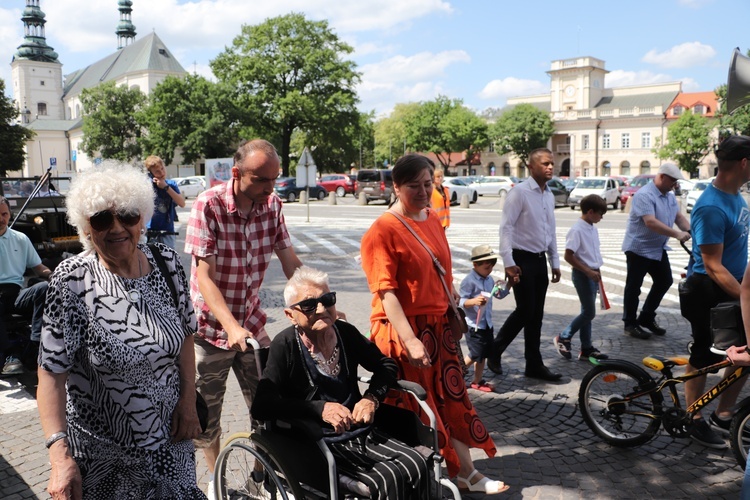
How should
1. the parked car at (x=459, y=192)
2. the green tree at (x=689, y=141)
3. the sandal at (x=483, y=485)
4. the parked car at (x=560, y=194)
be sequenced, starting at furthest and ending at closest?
1. the green tree at (x=689, y=141)
2. the parked car at (x=459, y=192)
3. the parked car at (x=560, y=194)
4. the sandal at (x=483, y=485)

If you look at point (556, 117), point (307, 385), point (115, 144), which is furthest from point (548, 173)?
point (556, 117)

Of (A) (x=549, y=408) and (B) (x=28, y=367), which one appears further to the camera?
(B) (x=28, y=367)

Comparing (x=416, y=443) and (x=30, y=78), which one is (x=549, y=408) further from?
(x=30, y=78)

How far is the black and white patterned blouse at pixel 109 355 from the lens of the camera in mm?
2145

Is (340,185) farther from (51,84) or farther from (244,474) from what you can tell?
(51,84)

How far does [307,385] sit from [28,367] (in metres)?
4.44

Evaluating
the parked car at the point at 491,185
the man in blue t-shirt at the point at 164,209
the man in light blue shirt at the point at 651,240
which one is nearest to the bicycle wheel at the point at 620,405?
the man in light blue shirt at the point at 651,240

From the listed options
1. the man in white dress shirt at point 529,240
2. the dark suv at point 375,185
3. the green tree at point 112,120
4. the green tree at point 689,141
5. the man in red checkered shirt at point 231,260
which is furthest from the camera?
the green tree at point 112,120

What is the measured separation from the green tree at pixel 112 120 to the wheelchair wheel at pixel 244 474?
7449cm

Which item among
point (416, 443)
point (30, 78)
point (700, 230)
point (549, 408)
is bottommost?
point (549, 408)

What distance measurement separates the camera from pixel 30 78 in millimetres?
110188

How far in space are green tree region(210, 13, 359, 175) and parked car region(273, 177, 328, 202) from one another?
43.7 feet

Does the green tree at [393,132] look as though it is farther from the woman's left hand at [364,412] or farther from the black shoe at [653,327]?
the woman's left hand at [364,412]

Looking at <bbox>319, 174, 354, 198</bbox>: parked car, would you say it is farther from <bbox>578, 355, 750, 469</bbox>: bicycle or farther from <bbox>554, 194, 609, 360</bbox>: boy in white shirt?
<bbox>578, 355, 750, 469</bbox>: bicycle
